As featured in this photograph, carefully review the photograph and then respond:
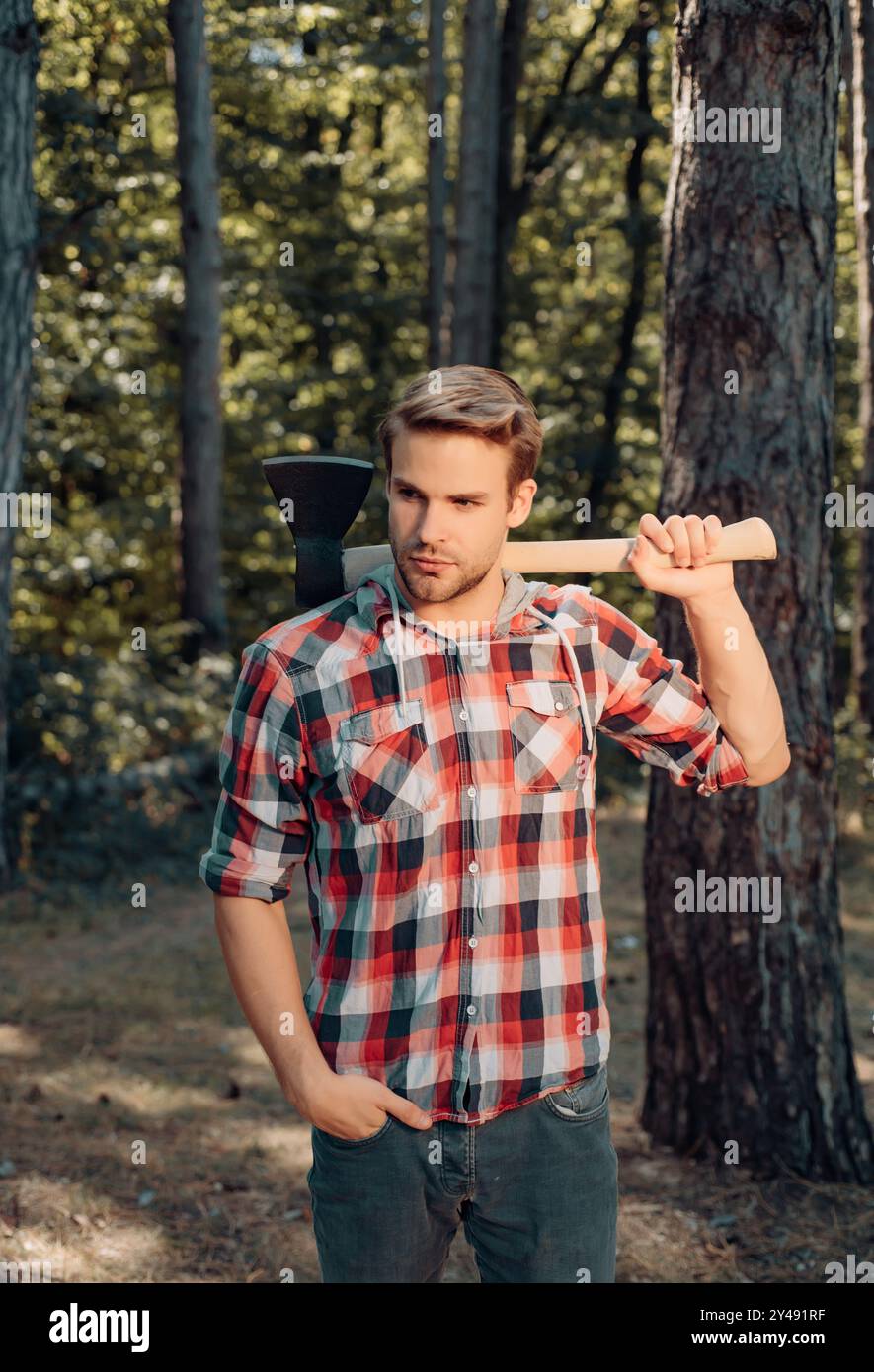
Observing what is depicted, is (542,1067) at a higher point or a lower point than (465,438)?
lower

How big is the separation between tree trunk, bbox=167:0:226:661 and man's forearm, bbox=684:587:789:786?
414 inches

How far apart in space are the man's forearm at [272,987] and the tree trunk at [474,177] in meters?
11.7

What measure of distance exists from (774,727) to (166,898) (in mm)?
7045

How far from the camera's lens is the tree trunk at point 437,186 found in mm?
13625

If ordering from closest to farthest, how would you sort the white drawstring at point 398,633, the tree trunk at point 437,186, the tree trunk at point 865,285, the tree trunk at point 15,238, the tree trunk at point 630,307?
the white drawstring at point 398,633, the tree trunk at point 15,238, the tree trunk at point 865,285, the tree trunk at point 437,186, the tree trunk at point 630,307

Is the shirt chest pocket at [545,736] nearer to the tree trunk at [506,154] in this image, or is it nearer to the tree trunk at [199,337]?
the tree trunk at [199,337]

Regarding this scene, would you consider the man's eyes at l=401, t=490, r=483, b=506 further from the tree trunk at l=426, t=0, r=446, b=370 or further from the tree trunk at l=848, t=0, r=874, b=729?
the tree trunk at l=426, t=0, r=446, b=370

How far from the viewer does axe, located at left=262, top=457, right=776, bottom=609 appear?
8.11ft

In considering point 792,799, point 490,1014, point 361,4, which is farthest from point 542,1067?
point 361,4

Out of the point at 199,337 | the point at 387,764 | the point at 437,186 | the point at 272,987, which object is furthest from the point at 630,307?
the point at 272,987

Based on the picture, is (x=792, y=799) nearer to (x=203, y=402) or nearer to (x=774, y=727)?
(x=774, y=727)

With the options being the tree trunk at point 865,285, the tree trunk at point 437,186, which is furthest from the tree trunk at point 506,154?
the tree trunk at point 865,285

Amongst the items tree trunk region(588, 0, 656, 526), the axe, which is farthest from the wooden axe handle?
tree trunk region(588, 0, 656, 526)
